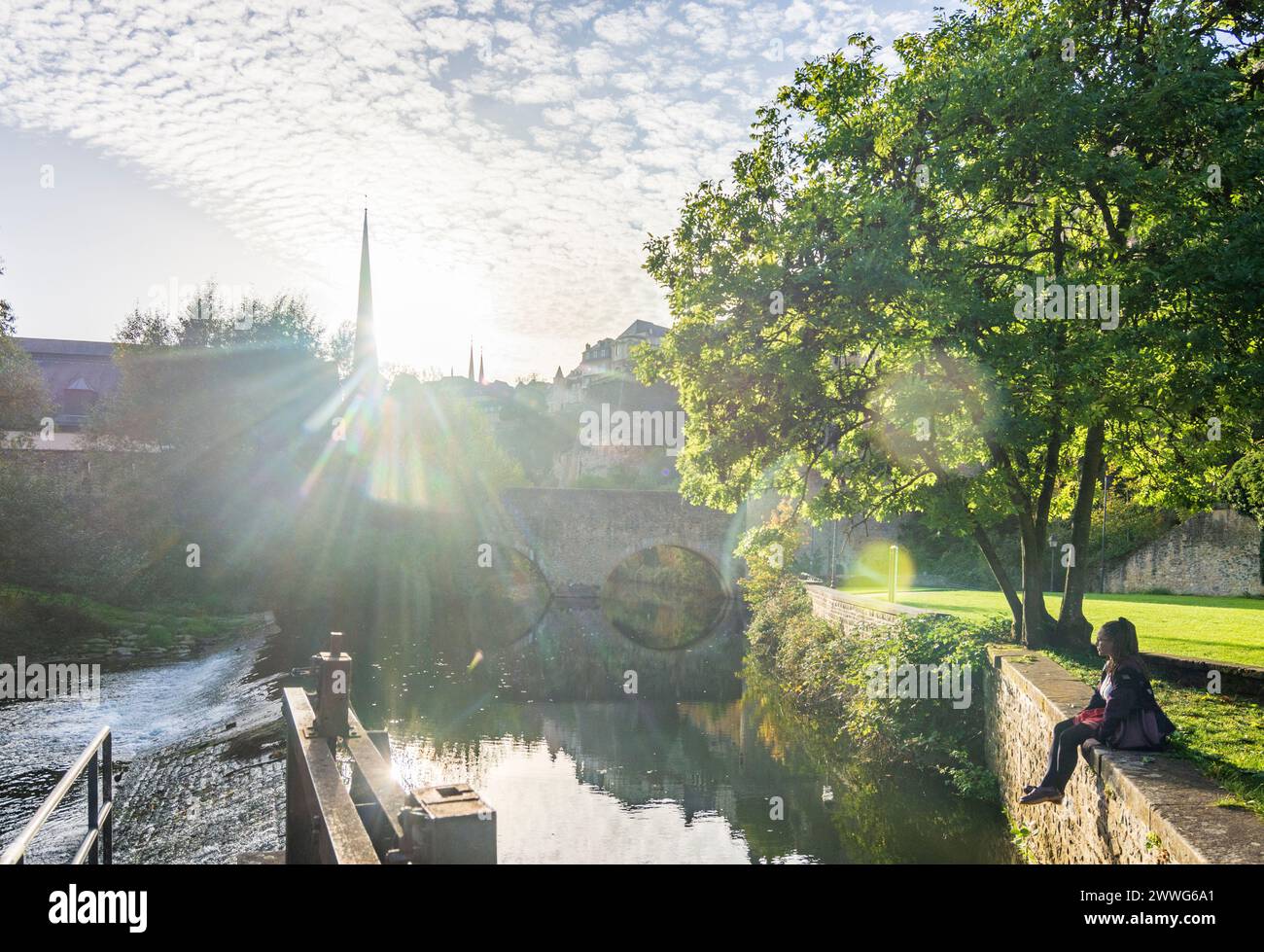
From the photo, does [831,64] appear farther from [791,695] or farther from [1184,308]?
[791,695]

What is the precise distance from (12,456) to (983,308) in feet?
88.2

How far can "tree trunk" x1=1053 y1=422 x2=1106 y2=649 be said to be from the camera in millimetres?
11852

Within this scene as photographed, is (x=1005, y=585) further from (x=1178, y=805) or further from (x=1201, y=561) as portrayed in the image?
(x=1201, y=561)

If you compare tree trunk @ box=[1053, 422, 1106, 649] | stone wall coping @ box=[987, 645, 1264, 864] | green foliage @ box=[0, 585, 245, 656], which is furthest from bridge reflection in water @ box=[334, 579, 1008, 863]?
green foliage @ box=[0, 585, 245, 656]

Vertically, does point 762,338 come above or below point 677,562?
above

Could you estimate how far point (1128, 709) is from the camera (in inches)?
254

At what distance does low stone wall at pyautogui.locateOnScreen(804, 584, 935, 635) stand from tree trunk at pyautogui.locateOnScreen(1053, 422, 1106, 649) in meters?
2.45

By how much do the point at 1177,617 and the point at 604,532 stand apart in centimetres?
2118

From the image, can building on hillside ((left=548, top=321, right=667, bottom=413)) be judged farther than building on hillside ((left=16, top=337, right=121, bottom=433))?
Yes

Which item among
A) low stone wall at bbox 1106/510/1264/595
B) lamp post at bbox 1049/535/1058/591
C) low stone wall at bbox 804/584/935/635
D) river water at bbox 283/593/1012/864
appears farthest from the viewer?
lamp post at bbox 1049/535/1058/591

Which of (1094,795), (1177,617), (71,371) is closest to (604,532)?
(1177,617)

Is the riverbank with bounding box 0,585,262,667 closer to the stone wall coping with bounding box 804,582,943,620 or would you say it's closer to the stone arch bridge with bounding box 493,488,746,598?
the stone arch bridge with bounding box 493,488,746,598
